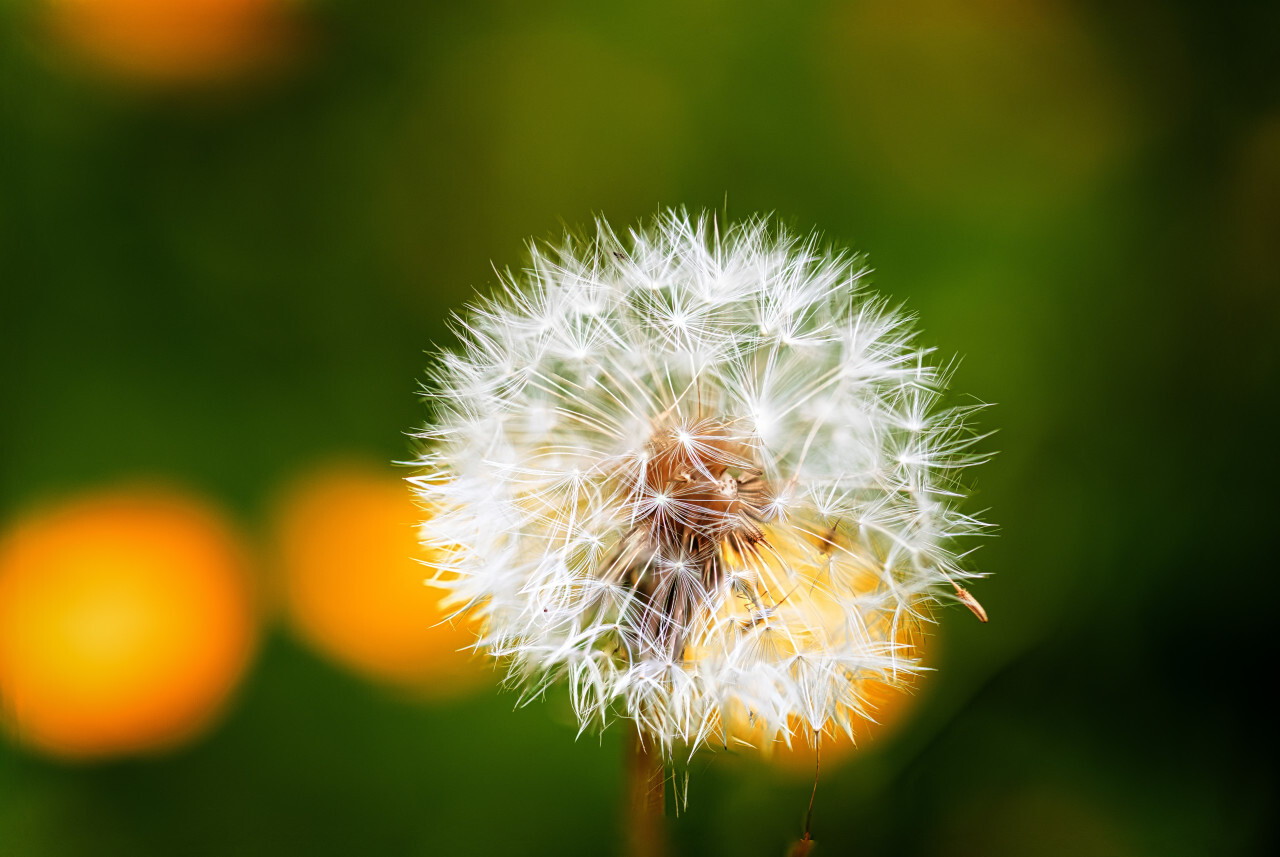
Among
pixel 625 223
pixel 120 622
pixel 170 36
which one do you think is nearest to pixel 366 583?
pixel 120 622

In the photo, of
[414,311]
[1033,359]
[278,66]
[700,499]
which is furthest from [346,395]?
[1033,359]

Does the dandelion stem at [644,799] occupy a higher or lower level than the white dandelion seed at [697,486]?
lower

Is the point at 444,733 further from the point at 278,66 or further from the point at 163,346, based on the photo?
the point at 278,66

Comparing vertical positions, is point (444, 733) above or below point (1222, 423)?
below

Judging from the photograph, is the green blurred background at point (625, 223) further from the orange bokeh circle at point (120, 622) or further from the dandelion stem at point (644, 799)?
the dandelion stem at point (644, 799)

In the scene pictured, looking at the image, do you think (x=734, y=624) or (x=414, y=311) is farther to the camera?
(x=414, y=311)

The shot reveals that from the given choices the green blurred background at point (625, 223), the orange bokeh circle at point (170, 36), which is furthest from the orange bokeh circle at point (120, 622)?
the orange bokeh circle at point (170, 36)

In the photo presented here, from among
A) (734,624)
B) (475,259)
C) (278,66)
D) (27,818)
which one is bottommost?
(27,818)
